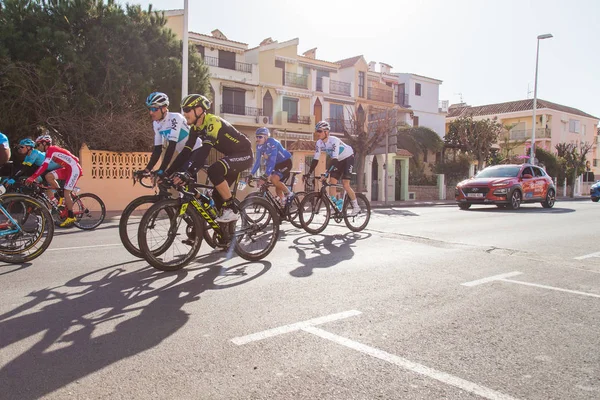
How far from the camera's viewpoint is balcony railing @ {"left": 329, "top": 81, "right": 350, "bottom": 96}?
4044 centimetres

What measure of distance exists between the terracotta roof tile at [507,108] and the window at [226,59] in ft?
103

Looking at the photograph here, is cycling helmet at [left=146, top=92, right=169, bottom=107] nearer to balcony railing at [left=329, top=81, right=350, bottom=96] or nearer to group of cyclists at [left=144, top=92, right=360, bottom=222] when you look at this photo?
group of cyclists at [left=144, top=92, right=360, bottom=222]

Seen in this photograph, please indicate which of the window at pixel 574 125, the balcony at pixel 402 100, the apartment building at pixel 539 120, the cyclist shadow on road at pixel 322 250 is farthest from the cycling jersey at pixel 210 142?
the window at pixel 574 125

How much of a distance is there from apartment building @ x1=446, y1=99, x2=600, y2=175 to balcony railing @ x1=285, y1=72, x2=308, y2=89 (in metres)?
23.6

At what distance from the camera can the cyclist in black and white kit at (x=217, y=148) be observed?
550cm

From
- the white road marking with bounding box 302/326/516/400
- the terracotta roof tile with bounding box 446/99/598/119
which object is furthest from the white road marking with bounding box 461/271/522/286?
the terracotta roof tile with bounding box 446/99/598/119

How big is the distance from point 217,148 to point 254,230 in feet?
3.85

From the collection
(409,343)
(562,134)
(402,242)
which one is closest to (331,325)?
(409,343)

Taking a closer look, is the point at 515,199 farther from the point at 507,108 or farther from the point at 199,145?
the point at 507,108

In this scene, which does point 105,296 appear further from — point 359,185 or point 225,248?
point 359,185

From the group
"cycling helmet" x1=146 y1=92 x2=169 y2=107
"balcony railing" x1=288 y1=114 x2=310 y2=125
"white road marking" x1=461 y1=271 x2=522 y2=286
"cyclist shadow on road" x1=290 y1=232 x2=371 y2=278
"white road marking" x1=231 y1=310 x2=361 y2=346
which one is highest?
"balcony railing" x1=288 y1=114 x2=310 y2=125

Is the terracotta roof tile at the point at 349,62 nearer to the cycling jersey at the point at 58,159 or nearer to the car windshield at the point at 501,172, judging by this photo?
the car windshield at the point at 501,172

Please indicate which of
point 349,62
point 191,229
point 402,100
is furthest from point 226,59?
point 191,229

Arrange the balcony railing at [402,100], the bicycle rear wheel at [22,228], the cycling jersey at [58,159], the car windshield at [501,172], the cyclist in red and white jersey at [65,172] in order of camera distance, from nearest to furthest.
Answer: the bicycle rear wheel at [22,228] < the cycling jersey at [58,159] < the cyclist in red and white jersey at [65,172] < the car windshield at [501,172] < the balcony railing at [402,100]
